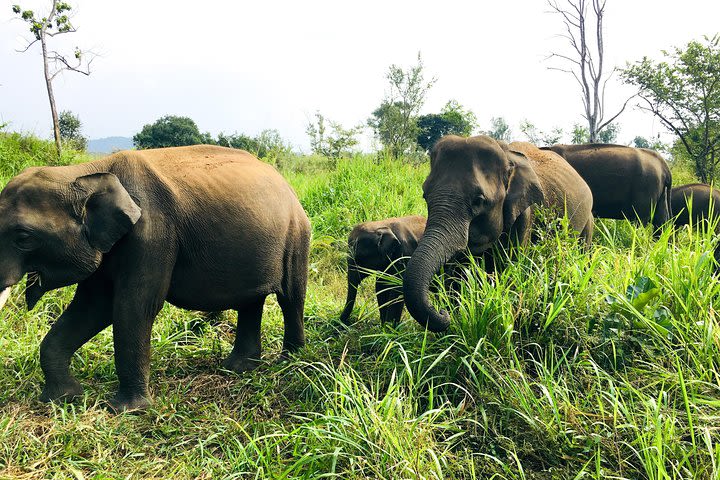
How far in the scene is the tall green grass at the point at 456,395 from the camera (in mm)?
3021

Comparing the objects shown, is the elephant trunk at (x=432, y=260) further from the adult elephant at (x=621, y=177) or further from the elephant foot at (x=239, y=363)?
the adult elephant at (x=621, y=177)

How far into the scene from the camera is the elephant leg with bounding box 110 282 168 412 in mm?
3615

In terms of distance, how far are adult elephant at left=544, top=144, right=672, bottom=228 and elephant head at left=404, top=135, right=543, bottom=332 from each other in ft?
15.4

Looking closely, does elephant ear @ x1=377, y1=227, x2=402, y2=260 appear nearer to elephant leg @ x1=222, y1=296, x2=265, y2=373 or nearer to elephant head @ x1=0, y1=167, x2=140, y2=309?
elephant leg @ x1=222, y1=296, x2=265, y2=373

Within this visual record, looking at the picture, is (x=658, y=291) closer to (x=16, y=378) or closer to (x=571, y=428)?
(x=571, y=428)

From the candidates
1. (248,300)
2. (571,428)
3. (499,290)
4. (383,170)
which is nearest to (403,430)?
(571,428)

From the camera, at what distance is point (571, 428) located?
318 centimetres

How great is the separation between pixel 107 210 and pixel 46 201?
0.33 meters

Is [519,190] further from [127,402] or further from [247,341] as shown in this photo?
[127,402]

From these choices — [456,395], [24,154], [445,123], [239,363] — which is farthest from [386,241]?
[445,123]

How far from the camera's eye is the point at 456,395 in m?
3.76

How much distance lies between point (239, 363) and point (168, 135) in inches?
1479

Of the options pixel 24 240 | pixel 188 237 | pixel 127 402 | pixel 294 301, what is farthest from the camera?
pixel 294 301

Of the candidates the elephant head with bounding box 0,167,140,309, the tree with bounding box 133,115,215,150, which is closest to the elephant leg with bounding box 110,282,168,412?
the elephant head with bounding box 0,167,140,309
